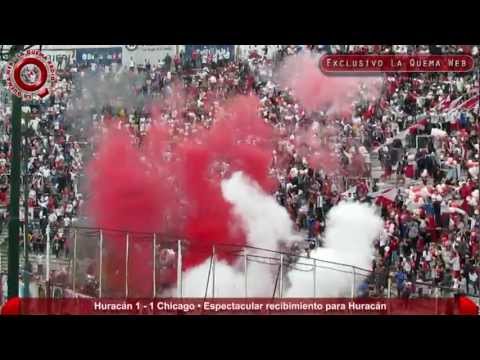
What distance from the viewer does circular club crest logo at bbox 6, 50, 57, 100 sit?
10.1 m

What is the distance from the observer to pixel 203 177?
10.0 meters

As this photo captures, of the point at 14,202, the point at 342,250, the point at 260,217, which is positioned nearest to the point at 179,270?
the point at 260,217

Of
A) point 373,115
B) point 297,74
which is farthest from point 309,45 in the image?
point 373,115

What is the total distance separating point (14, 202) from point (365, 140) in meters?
4.15

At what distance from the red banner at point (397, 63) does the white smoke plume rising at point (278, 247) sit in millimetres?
1582

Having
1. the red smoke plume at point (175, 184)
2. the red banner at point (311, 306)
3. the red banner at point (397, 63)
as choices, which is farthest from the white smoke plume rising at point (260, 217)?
the red banner at point (397, 63)

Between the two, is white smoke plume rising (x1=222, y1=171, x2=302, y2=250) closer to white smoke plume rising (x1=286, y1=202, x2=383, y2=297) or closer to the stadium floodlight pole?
white smoke plume rising (x1=286, y1=202, x2=383, y2=297)

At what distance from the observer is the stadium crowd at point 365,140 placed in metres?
9.94

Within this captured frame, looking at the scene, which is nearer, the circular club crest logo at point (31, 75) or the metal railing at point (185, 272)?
the metal railing at point (185, 272)

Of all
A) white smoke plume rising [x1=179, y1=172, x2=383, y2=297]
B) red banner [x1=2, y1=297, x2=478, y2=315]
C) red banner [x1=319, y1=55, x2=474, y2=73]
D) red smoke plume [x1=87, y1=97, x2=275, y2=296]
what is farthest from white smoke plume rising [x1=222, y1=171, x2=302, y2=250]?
red banner [x1=319, y1=55, x2=474, y2=73]

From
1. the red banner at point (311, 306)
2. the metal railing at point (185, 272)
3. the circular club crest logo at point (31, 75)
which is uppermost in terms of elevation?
the circular club crest logo at point (31, 75)

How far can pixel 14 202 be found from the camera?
33.3 feet

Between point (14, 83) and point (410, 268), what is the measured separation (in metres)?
5.07

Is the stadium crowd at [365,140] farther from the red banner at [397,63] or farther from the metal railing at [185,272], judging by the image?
the metal railing at [185,272]
